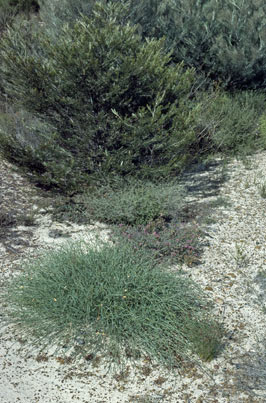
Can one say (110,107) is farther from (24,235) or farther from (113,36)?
(24,235)

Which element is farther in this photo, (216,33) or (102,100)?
(216,33)

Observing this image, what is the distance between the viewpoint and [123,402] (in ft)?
12.4

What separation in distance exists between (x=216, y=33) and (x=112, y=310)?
8468mm

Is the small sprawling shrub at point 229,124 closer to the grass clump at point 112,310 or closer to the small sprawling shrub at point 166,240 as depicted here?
the small sprawling shrub at point 166,240

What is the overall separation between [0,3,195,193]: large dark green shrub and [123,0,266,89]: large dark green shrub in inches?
137

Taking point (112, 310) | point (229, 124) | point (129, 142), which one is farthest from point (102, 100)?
point (112, 310)

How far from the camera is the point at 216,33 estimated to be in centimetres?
1116

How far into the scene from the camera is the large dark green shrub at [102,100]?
280 inches

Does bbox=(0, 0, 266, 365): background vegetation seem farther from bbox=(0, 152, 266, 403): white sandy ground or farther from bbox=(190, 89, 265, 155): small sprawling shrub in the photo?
bbox=(0, 152, 266, 403): white sandy ground

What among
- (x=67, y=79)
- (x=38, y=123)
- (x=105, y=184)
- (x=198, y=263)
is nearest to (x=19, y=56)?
(x=67, y=79)

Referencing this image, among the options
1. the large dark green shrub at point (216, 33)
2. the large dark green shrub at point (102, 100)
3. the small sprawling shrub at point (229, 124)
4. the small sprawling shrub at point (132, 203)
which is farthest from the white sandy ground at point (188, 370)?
the large dark green shrub at point (216, 33)

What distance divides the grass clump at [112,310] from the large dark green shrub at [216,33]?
7.15 meters

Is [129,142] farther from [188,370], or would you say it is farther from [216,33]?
[216,33]

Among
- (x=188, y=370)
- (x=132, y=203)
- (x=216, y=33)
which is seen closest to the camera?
(x=188, y=370)
